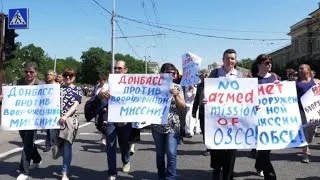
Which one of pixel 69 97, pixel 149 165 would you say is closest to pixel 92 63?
pixel 149 165

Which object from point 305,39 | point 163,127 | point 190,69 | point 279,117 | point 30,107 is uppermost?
point 305,39

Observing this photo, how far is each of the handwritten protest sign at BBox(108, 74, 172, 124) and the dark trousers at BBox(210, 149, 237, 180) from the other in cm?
102

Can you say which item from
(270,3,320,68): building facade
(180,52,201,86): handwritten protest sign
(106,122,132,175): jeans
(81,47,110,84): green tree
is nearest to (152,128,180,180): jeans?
(106,122,132,175): jeans

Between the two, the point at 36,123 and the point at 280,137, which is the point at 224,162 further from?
the point at 36,123

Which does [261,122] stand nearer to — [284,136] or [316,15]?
[284,136]

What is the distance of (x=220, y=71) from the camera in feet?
21.2

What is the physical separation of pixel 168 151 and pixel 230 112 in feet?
3.08

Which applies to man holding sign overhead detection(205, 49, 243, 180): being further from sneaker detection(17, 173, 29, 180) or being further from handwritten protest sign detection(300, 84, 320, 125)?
sneaker detection(17, 173, 29, 180)

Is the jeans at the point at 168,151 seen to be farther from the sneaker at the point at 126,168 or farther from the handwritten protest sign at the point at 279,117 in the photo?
the sneaker at the point at 126,168

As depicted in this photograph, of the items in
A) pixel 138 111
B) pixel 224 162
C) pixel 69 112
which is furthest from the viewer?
pixel 69 112

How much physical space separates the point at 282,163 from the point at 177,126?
3353 mm

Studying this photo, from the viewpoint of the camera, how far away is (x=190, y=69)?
13969 mm

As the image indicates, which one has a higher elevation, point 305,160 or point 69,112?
point 69,112

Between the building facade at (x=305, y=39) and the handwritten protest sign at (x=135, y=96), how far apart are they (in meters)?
79.0
